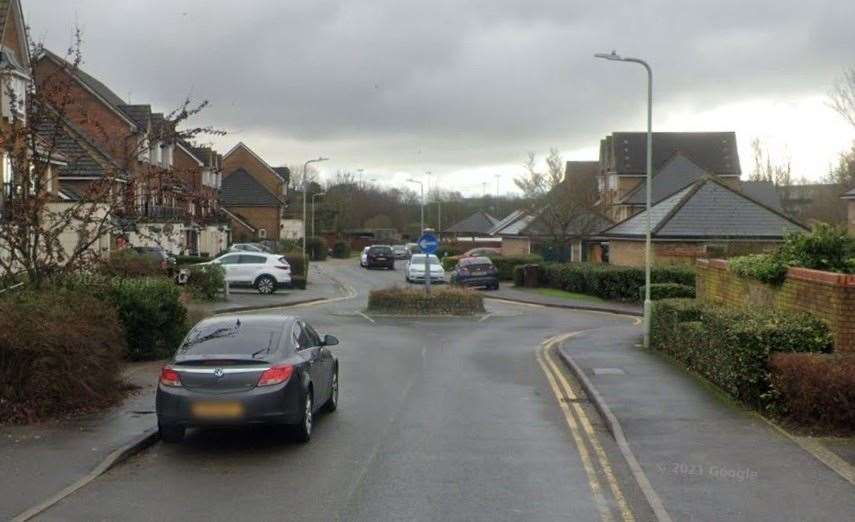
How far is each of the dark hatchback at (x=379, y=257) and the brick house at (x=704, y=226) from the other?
27.8 m

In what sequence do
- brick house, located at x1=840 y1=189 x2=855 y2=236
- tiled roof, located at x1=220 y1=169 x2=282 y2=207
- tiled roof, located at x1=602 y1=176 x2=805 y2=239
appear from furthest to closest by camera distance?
1. tiled roof, located at x1=220 y1=169 x2=282 y2=207
2. brick house, located at x1=840 y1=189 x2=855 y2=236
3. tiled roof, located at x1=602 y1=176 x2=805 y2=239

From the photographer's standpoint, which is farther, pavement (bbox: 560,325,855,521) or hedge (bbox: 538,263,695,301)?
hedge (bbox: 538,263,695,301)

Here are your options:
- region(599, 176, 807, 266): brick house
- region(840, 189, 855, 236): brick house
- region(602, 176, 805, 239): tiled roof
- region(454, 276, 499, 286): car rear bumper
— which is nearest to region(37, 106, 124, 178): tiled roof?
region(454, 276, 499, 286): car rear bumper

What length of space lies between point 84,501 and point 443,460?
139 inches

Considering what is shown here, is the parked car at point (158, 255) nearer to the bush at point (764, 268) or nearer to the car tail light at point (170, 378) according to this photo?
the bush at point (764, 268)

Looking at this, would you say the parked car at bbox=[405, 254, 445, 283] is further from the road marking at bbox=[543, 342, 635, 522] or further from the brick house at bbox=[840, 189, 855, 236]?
the road marking at bbox=[543, 342, 635, 522]

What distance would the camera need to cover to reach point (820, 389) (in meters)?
11.1

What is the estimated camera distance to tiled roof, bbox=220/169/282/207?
3334 inches

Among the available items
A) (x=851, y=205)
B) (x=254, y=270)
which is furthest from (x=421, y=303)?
(x=851, y=205)

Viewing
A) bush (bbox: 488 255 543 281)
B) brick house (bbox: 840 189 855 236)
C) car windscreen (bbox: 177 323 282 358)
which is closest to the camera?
car windscreen (bbox: 177 323 282 358)

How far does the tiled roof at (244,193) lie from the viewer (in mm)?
84688

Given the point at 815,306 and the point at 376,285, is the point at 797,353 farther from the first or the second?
the point at 376,285

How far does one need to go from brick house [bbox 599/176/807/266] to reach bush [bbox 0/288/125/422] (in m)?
31.7

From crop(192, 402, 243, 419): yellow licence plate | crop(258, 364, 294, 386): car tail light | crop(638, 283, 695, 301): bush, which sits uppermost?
crop(258, 364, 294, 386): car tail light
